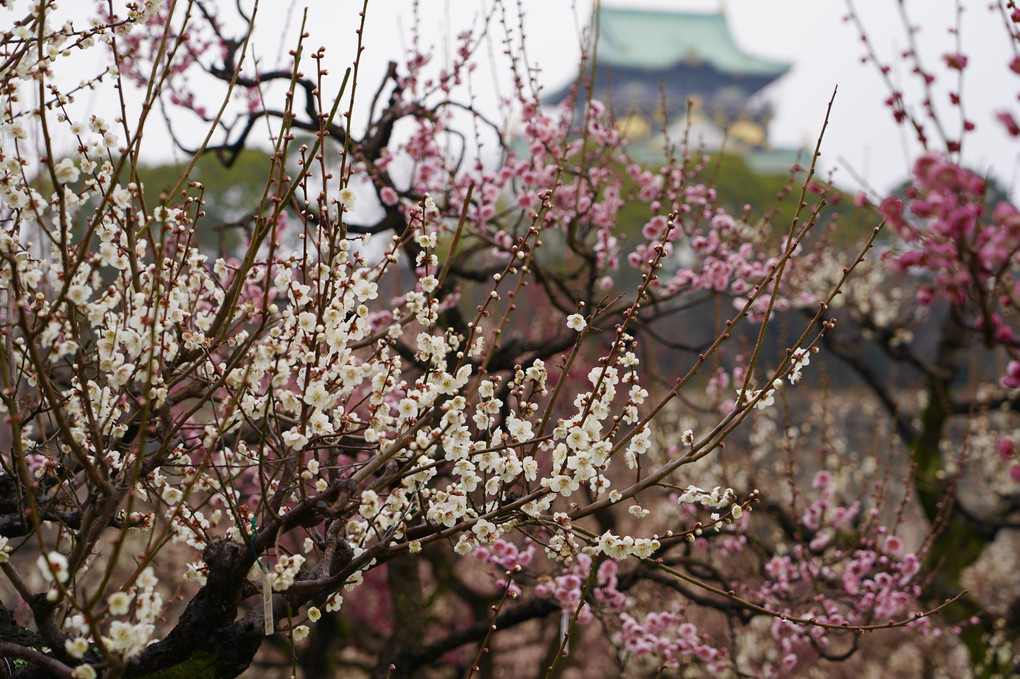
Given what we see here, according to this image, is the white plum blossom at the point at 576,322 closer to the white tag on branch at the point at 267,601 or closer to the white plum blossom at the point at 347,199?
the white plum blossom at the point at 347,199

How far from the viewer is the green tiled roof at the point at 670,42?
2677 centimetres

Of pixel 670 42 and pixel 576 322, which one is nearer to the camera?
pixel 576 322

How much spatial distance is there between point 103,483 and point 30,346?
0.39 m

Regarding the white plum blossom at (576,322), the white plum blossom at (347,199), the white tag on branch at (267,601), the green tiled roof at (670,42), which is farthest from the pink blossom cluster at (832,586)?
the green tiled roof at (670,42)

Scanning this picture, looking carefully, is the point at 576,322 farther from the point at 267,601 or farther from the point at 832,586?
the point at 832,586

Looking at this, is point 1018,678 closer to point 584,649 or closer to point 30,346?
point 584,649

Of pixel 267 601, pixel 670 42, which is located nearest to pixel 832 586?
pixel 267 601

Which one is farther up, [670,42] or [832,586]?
[670,42]

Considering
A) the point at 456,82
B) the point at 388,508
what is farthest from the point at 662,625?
the point at 456,82

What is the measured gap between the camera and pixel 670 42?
28.4 metres

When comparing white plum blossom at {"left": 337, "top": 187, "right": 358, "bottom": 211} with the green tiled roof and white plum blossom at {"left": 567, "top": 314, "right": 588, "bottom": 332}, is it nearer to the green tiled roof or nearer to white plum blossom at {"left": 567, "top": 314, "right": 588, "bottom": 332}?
white plum blossom at {"left": 567, "top": 314, "right": 588, "bottom": 332}

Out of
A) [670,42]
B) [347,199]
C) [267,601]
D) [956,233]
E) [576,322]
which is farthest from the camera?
[670,42]

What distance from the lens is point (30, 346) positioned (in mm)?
1607

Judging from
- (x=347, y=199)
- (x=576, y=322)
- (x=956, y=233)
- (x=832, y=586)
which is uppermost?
(x=347, y=199)
